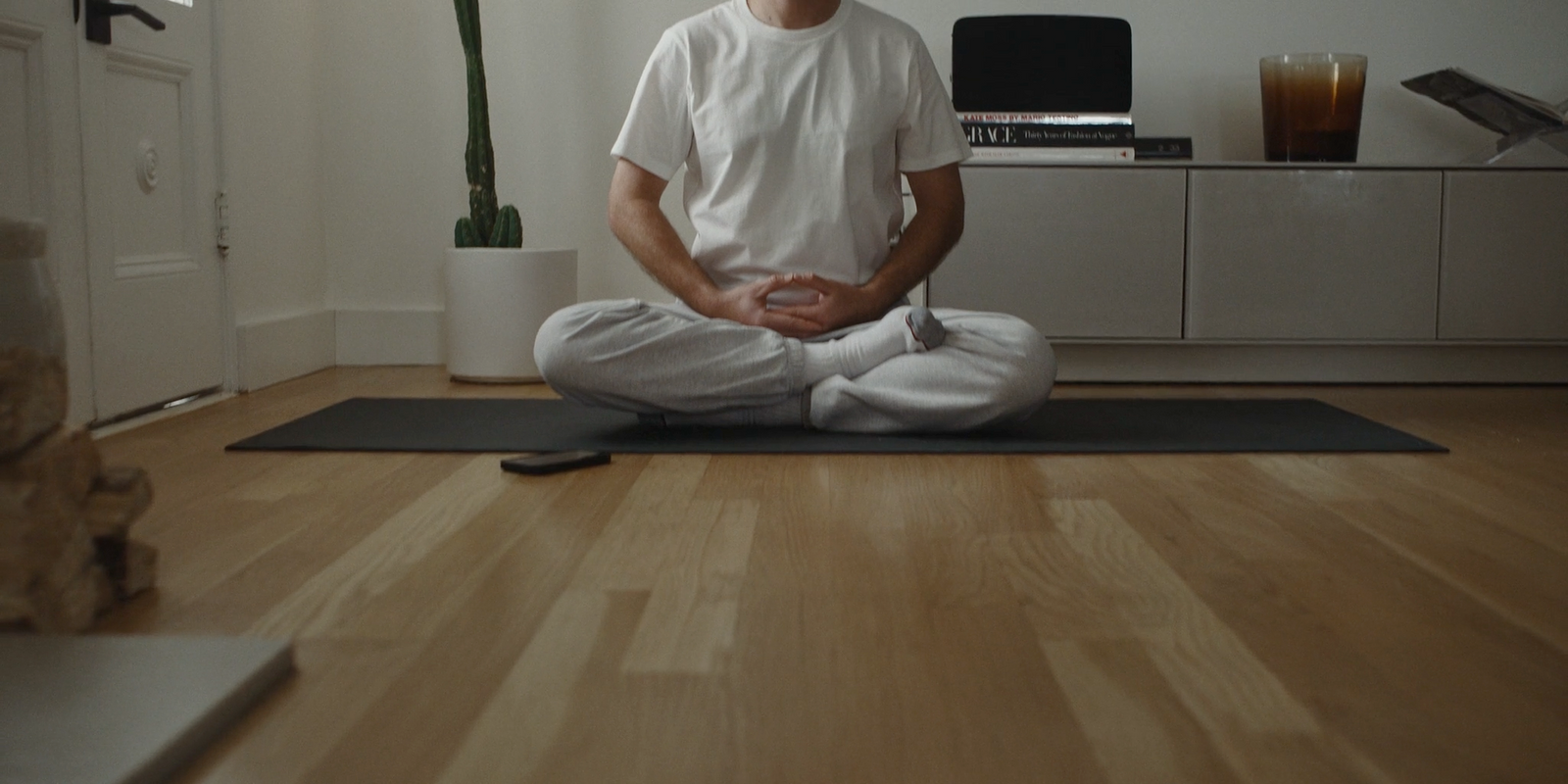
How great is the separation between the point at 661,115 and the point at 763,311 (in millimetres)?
435

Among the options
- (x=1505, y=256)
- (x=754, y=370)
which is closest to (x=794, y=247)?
(x=754, y=370)

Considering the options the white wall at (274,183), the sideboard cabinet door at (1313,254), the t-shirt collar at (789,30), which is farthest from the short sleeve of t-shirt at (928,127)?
the white wall at (274,183)

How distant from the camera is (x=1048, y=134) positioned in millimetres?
3445

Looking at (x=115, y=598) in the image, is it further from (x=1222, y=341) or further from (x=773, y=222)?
(x=1222, y=341)

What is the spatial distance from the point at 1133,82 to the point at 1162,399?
104 cm

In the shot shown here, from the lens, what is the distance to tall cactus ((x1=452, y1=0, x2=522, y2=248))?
11.4 feet

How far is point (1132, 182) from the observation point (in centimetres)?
338

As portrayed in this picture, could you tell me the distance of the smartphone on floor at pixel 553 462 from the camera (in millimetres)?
2059

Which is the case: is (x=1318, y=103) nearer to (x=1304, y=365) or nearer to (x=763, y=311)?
(x=1304, y=365)

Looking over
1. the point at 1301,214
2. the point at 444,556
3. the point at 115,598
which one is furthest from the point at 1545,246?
the point at 115,598

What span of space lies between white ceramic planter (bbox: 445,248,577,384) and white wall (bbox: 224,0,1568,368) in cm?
42

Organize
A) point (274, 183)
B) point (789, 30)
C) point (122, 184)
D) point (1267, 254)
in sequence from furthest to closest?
point (274, 183), point (1267, 254), point (122, 184), point (789, 30)

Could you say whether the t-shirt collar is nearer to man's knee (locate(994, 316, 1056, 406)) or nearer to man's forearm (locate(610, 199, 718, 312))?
man's forearm (locate(610, 199, 718, 312))

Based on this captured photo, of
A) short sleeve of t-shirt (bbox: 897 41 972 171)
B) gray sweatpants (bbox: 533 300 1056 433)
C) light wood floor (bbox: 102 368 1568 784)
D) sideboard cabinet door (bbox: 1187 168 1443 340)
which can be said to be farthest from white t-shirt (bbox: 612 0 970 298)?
sideboard cabinet door (bbox: 1187 168 1443 340)
